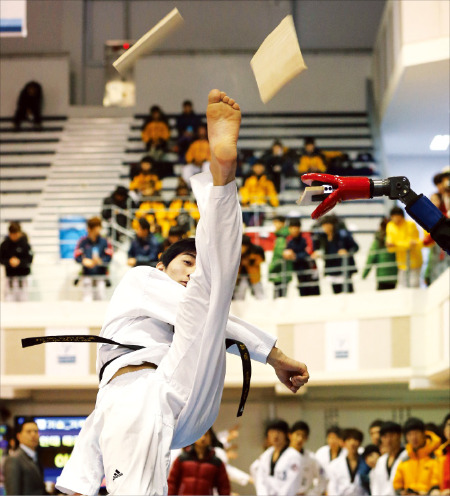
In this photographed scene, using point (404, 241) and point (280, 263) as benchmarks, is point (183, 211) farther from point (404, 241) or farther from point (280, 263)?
point (404, 241)

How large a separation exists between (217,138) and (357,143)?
14460 millimetres

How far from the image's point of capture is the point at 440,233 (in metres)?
2.86

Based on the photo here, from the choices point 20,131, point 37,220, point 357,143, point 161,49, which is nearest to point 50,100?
point 20,131

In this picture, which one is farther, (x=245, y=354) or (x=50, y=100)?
(x=50, y=100)

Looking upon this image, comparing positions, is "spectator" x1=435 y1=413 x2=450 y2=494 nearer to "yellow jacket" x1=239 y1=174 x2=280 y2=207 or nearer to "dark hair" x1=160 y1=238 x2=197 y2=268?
"dark hair" x1=160 y1=238 x2=197 y2=268

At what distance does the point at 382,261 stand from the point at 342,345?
1338 millimetres

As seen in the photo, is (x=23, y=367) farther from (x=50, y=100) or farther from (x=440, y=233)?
(x=440, y=233)

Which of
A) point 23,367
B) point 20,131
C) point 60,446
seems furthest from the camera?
point 20,131

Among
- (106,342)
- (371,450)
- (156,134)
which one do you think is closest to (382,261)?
(371,450)

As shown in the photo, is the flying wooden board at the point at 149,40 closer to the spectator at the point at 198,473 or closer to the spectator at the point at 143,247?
the spectator at the point at 198,473

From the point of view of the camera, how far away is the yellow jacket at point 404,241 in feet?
35.4

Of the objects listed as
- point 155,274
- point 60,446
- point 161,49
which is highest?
point 161,49

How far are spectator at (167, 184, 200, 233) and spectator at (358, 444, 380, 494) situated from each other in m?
3.73

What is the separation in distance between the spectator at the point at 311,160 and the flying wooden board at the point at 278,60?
1071 cm
